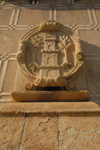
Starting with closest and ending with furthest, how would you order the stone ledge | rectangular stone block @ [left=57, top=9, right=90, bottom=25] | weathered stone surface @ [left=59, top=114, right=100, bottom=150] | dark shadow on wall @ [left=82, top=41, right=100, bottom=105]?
weathered stone surface @ [left=59, top=114, right=100, bottom=150]
the stone ledge
dark shadow on wall @ [left=82, top=41, right=100, bottom=105]
rectangular stone block @ [left=57, top=9, right=90, bottom=25]

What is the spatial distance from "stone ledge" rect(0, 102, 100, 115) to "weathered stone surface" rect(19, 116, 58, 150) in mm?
62

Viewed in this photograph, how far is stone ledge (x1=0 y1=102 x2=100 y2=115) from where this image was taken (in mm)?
1303

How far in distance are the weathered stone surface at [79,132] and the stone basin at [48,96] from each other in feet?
1.16

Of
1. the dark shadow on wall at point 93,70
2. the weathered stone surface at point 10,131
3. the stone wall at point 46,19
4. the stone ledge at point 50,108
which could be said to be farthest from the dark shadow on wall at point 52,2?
the weathered stone surface at point 10,131

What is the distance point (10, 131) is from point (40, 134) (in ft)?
0.87

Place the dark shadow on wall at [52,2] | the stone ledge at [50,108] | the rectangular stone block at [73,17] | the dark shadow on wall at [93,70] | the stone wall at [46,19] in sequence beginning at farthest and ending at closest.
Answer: the dark shadow on wall at [52,2]
the rectangular stone block at [73,17]
the stone wall at [46,19]
the dark shadow on wall at [93,70]
the stone ledge at [50,108]

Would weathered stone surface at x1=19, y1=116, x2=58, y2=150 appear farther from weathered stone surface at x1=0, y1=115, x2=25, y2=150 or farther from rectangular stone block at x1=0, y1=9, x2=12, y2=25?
rectangular stone block at x1=0, y1=9, x2=12, y2=25

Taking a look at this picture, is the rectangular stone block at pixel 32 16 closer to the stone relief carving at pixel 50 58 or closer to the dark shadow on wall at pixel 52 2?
the dark shadow on wall at pixel 52 2

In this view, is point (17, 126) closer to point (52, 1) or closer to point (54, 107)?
point (54, 107)

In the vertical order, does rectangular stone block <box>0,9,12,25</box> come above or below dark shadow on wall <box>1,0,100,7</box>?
below

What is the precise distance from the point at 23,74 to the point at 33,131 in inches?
31.7

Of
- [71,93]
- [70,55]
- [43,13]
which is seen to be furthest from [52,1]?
[71,93]

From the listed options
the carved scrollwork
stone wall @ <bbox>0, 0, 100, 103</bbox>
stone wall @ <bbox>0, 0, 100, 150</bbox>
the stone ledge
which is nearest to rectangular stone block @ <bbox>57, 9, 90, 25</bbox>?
stone wall @ <bbox>0, 0, 100, 103</bbox>

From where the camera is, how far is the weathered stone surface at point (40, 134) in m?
1.07
